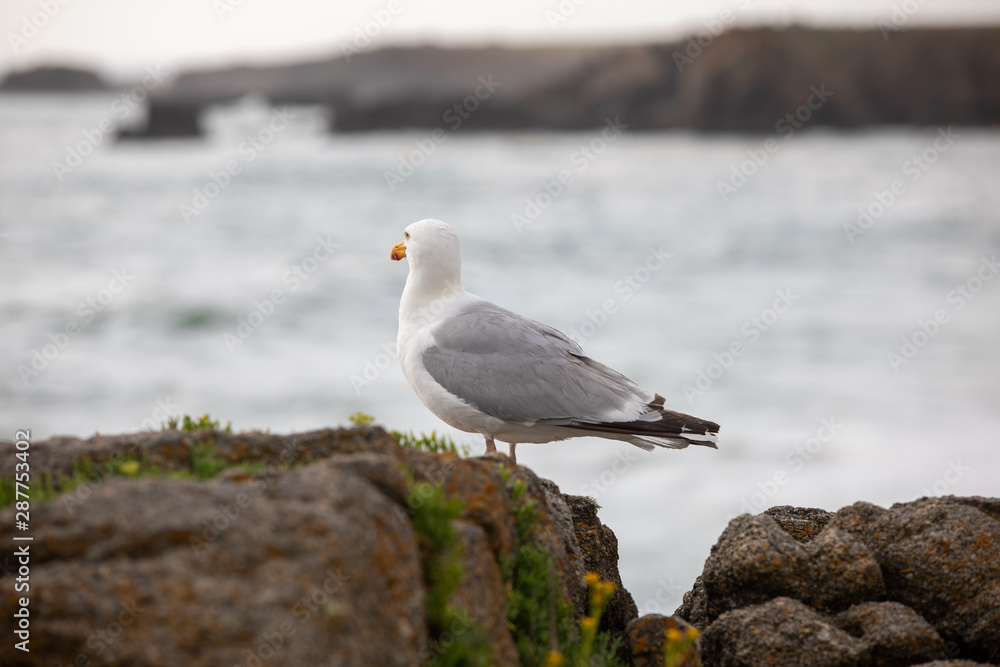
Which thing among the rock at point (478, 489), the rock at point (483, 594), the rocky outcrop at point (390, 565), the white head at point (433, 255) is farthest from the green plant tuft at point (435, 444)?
the white head at point (433, 255)

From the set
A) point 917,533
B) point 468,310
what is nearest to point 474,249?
point 468,310

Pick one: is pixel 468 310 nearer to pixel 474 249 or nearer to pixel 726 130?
pixel 474 249

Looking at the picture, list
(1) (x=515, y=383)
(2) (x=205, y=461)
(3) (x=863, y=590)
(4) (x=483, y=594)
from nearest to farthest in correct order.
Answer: (4) (x=483, y=594)
(2) (x=205, y=461)
(3) (x=863, y=590)
(1) (x=515, y=383)

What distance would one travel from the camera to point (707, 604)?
481cm

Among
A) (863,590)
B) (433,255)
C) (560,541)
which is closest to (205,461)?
(560,541)

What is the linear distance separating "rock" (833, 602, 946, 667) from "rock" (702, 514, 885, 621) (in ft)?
0.61

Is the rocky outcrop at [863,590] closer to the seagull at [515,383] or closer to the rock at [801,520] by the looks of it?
the rock at [801,520]

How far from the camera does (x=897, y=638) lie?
13.6 ft

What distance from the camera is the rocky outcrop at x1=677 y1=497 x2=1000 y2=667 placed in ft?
13.7

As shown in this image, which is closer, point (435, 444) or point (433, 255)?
point (435, 444)

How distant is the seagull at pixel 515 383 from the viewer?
518 centimetres

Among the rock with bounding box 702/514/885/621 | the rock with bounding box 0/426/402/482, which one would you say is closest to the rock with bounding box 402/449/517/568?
the rock with bounding box 0/426/402/482

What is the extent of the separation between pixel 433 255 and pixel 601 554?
2.13 metres

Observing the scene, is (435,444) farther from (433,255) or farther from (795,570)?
(795,570)
